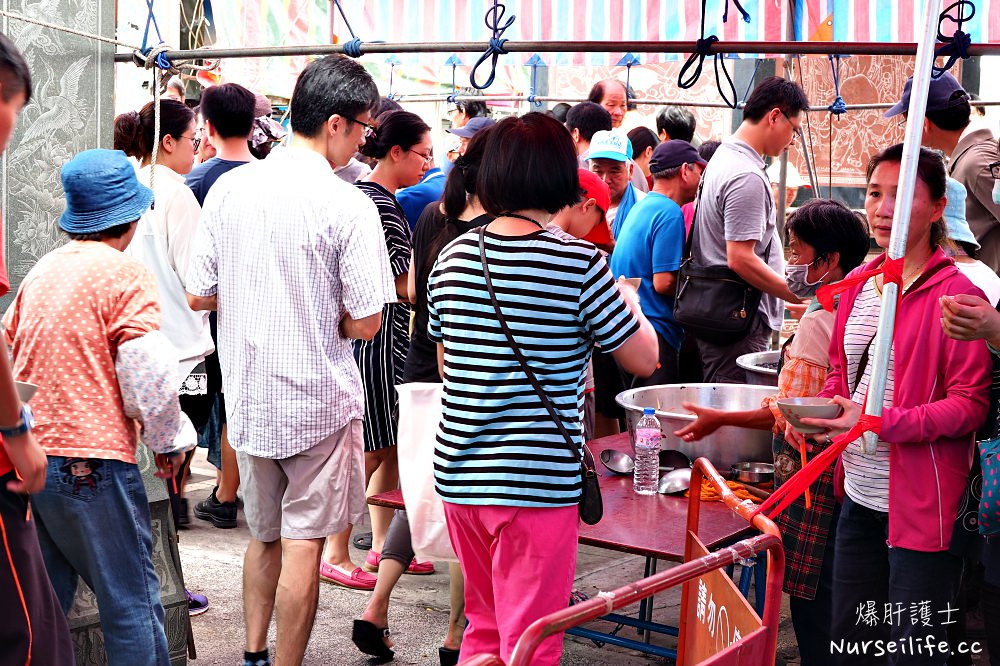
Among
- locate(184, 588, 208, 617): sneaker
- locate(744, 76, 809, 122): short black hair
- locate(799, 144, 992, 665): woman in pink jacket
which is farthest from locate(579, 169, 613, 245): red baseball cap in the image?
locate(184, 588, 208, 617): sneaker

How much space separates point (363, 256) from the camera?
3650mm

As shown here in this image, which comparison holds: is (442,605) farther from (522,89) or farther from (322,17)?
(522,89)

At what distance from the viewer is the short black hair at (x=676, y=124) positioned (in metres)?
7.63

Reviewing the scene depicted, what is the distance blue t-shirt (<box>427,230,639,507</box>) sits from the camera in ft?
9.23

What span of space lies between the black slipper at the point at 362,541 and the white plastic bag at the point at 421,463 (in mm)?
2261

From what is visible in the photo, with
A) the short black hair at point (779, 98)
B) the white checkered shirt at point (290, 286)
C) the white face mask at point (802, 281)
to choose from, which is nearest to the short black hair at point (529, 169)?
the white checkered shirt at point (290, 286)

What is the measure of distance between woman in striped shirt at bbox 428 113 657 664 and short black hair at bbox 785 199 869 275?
4.68ft

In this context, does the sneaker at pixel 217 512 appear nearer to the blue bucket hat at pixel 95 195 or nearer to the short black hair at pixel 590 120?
the blue bucket hat at pixel 95 195

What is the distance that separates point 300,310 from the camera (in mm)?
3631

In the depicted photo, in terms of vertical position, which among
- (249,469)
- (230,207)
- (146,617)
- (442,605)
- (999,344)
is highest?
(230,207)

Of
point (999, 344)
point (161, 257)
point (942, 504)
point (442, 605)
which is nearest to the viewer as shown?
point (999, 344)

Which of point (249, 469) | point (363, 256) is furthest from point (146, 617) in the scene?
point (363, 256)

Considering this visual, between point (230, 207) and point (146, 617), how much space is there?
4.51ft

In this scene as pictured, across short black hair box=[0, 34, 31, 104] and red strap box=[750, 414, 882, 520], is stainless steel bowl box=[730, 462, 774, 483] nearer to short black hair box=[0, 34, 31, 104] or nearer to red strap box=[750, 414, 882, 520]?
red strap box=[750, 414, 882, 520]
